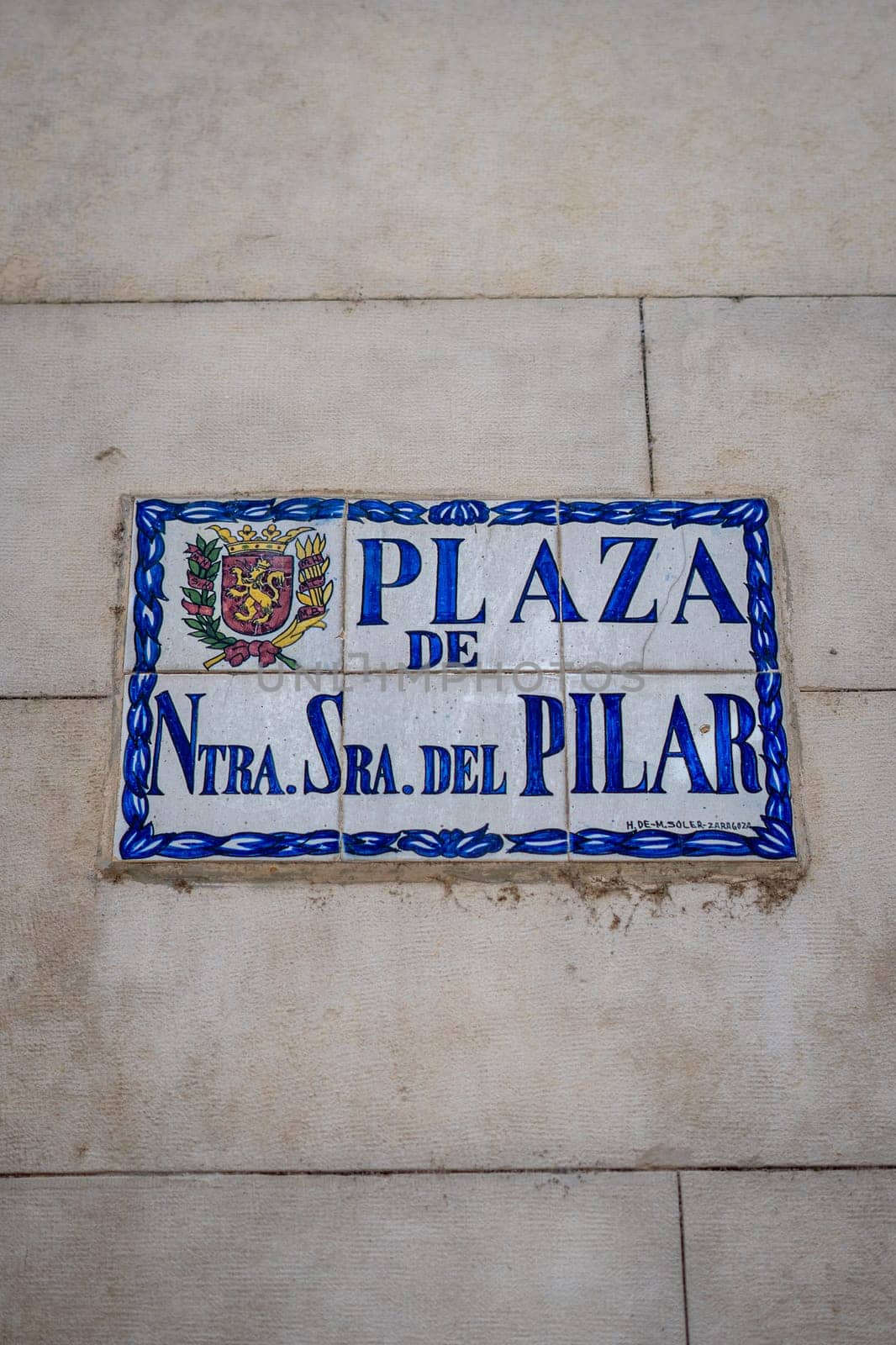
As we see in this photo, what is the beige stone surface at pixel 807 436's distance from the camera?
2443 millimetres

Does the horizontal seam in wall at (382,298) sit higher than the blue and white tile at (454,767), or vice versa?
the horizontal seam in wall at (382,298)

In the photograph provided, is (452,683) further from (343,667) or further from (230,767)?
(230,767)

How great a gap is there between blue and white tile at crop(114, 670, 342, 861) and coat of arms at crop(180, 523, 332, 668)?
0.08 metres

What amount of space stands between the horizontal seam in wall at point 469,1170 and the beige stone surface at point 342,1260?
0.04ft

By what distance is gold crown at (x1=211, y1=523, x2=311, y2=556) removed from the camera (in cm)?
244

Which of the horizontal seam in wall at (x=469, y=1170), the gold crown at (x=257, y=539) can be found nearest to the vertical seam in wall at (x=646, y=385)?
the gold crown at (x=257, y=539)

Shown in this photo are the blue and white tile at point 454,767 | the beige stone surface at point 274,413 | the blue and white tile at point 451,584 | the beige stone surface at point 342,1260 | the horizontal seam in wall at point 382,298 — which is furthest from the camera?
the horizontal seam in wall at point 382,298

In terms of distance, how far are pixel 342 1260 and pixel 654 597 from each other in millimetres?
1632

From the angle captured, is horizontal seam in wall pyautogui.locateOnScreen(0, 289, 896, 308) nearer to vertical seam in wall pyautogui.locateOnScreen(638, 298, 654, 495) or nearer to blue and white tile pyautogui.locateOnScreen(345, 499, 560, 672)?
vertical seam in wall pyautogui.locateOnScreen(638, 298, 654, 495)

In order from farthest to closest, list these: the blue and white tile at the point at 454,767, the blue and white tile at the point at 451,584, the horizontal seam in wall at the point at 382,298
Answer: the horizontal seam in wall at the point at 382,298
the blue and white tile at the point at 451,584
the blue and white tile at the point at 454,767

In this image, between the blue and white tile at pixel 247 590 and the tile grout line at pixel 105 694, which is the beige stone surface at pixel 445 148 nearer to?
the blue and white tile at pixel 247 590

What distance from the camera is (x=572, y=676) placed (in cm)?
237

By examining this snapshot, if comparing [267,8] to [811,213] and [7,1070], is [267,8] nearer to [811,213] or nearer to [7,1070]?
[811,213]

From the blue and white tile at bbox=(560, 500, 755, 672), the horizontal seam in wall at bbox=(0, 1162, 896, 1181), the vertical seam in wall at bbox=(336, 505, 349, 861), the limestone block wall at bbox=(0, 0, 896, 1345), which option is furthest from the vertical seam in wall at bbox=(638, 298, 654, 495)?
the horizontal seam in wall at bbox=(0, 1162, 896, 1181)
